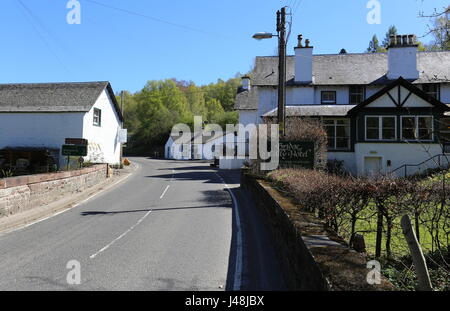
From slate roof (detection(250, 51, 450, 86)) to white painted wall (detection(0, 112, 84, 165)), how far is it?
16.1 m

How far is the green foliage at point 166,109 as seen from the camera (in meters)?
73.3

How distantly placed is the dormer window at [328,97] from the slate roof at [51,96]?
18641 mm

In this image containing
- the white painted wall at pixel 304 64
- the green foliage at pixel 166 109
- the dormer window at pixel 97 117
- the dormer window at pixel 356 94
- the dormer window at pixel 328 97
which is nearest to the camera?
the dormer window at pixel 97 117

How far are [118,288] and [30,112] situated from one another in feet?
83.1

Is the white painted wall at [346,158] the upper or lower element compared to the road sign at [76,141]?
lower

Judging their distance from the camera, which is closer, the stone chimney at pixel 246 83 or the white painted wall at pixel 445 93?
the white painted wall at pixel 445 93

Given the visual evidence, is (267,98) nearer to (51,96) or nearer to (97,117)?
(97,117)

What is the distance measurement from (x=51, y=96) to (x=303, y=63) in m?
21.5

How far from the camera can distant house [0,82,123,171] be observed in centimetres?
2580

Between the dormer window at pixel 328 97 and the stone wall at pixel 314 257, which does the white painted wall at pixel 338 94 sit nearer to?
the dormer window at pixel 328 97

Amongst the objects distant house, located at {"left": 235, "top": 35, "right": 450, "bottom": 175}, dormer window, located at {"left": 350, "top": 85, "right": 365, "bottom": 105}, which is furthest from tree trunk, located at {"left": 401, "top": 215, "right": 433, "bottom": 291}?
dormer window, located at {"left": 350, "top": 85, "right": 365, "bottom": 105}

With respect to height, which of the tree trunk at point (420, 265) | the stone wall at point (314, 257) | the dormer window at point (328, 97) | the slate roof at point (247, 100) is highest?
the slate roof at point (247, 100)

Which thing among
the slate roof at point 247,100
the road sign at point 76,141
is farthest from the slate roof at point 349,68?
the road sign at point 76,141
